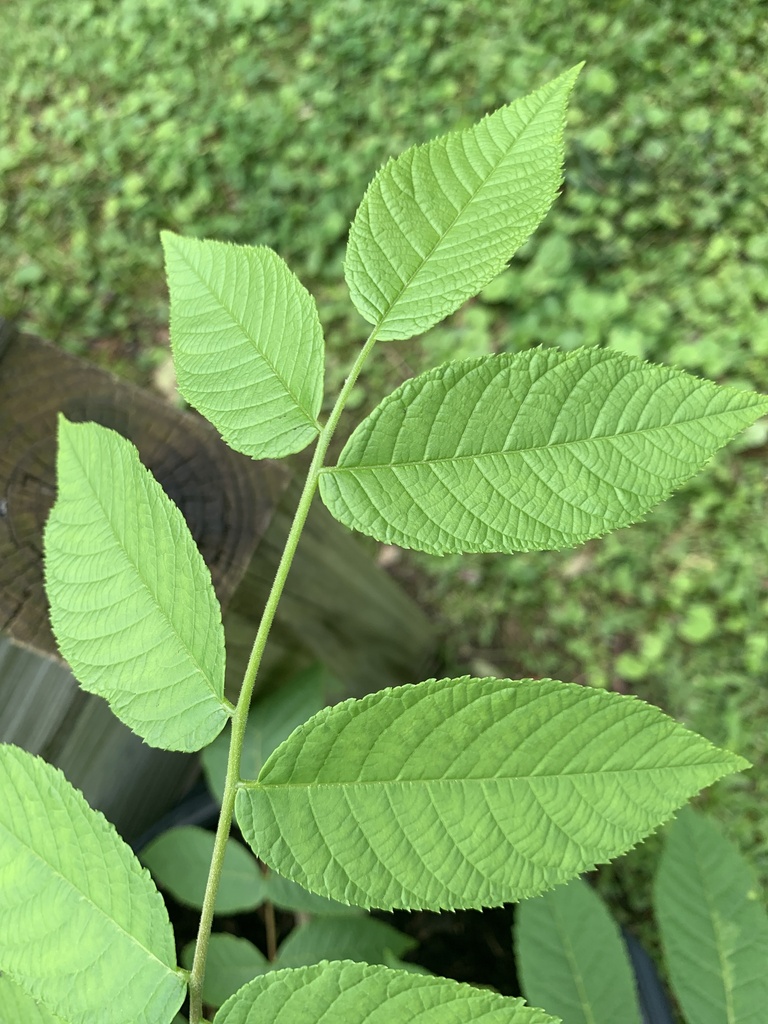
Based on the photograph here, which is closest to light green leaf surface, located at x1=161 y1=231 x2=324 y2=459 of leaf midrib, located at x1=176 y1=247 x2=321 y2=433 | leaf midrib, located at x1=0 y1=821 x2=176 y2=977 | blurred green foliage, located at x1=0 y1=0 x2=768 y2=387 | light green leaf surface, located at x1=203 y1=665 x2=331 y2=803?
leaf midrib, located at x1=176 y1=247 x2=321 y2=433

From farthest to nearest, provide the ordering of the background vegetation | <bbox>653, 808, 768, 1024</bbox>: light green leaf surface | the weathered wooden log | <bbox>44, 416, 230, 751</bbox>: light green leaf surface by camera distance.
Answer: the background vegetation
the weathered wooden log
<bbox>653, 808, 768, 1024</bbox>: light green leaf surface
<bbox>44, 416, 230, 751</bbox>: light green leaf surface

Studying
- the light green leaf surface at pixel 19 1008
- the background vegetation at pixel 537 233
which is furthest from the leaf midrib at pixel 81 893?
the background vegetation at pixel 537 233

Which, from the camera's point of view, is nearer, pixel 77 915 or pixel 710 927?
pixel 77 915

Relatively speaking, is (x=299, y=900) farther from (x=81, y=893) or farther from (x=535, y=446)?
(x=535, y=446)

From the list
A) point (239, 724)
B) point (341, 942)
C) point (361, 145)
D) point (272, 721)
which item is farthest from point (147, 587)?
point (361, 145)

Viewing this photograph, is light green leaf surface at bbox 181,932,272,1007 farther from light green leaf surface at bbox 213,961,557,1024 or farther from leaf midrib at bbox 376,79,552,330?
leaf midrib at bbox 376,79,552,330

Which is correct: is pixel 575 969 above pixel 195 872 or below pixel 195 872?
above
